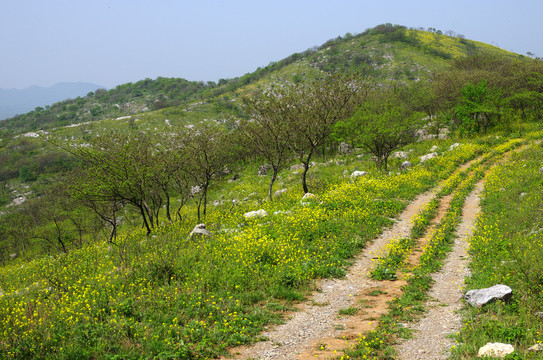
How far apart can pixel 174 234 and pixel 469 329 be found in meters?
15.5

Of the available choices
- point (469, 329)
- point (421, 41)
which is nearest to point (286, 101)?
point (469, 329)

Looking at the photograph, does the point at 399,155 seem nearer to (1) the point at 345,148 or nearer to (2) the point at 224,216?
(1) the point at 345,148

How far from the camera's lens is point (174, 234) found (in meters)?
18.2

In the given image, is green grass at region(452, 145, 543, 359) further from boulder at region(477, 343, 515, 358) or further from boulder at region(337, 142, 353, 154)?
boulder at region(337, 142, 353, 154)

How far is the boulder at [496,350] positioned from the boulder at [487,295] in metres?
2.07

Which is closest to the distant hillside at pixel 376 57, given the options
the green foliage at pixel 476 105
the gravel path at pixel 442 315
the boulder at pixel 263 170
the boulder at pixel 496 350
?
the boulder at pixel 263 170

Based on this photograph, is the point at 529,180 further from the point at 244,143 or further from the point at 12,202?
the point at 12,202

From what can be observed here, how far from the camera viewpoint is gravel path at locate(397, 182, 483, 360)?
670 centimetres

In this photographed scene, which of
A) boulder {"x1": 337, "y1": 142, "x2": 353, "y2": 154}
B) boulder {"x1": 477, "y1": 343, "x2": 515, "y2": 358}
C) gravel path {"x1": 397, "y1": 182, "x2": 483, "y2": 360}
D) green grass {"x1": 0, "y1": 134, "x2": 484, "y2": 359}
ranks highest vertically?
boulder {"x1": 337, "y1": 142, "x2": 353, "y2": 154}

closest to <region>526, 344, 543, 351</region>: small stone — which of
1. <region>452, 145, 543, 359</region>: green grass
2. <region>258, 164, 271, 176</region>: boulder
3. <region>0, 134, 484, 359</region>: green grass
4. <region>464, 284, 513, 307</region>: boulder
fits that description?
<region>452, 145, 543, 359</region>: green grass

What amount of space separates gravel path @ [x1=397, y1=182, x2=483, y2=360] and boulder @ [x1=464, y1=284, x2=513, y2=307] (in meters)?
0.42

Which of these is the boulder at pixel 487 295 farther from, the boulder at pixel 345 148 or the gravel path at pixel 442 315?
the boulder at pixel 345 148

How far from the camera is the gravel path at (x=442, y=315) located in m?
6.70

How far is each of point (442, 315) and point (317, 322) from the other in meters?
3.52
